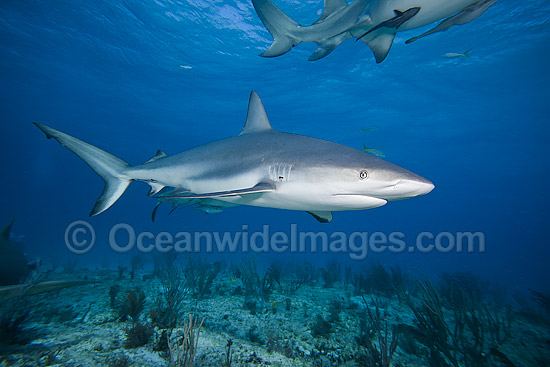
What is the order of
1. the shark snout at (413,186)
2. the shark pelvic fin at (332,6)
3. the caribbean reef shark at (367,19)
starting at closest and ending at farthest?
the shark snout at (413,186) → the caribbean reef shark at (367,19) → the shark pelvic fin at (332,6)

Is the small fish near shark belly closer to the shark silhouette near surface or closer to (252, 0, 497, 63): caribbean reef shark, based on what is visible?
(252, 0, 497, 63): caribbean reef shark

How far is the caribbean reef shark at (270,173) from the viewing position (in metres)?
2.38

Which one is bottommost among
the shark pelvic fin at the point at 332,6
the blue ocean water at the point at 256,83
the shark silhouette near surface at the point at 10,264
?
the shark silhouette near surface at the point at 10,264

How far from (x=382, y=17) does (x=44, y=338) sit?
734cm

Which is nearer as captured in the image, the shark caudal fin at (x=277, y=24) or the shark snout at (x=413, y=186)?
the shark snout at (x=413, y=186)

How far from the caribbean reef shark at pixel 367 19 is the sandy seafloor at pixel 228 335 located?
16.8 feet

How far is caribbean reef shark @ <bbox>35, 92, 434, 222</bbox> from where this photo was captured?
2377 millimetres

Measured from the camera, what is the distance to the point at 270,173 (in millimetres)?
3045

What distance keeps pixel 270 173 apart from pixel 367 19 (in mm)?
Result: 3198

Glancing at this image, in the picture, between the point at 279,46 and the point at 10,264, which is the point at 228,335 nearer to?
the point at 279,46

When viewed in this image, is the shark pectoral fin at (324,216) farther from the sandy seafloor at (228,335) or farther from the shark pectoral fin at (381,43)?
the shark pectoral fin at (381,43)

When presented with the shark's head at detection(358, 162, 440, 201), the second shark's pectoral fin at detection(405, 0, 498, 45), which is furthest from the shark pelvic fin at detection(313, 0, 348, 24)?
the shark's head at detection(358, 162, 440, 201)

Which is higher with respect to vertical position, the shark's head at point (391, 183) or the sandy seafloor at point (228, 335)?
the shark's head at point (391, 183)

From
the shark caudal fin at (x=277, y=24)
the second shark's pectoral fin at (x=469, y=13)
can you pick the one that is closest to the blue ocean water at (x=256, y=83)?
the shark caudal fin at (x=277, y=24)
